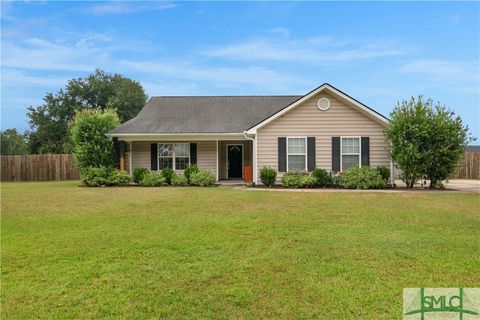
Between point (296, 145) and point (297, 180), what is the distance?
1732 mm

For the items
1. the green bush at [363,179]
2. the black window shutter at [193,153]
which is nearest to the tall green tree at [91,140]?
the black window shutter at [193,153]

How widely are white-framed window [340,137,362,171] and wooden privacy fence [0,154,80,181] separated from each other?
1761 centimetres

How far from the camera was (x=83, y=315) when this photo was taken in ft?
11.2

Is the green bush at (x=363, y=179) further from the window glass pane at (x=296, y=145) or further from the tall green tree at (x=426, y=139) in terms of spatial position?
the window glass pane at (x=296, y=145)

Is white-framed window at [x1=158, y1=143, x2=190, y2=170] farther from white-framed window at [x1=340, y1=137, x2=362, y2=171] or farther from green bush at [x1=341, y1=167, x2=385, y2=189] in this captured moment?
green bush at [x1=341, y1=167, x2=385, y2=189]

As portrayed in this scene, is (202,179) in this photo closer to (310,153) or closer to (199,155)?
(199,155)

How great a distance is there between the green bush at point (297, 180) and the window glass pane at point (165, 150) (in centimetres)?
638

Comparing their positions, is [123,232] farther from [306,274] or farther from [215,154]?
[215,154]

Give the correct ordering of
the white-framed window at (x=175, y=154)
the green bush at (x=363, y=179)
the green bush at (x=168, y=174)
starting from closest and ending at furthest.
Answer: the green bush at (x=363, y=179), the green bush at (x=168, y=174), the white-framed window at (x=175, y=154)

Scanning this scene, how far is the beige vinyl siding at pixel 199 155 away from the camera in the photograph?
64.0ft

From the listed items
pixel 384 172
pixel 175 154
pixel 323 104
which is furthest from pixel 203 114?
pixel 384 172

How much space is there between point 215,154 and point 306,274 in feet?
50.7

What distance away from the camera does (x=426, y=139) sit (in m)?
14.9

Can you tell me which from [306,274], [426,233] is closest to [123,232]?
[306,274]
